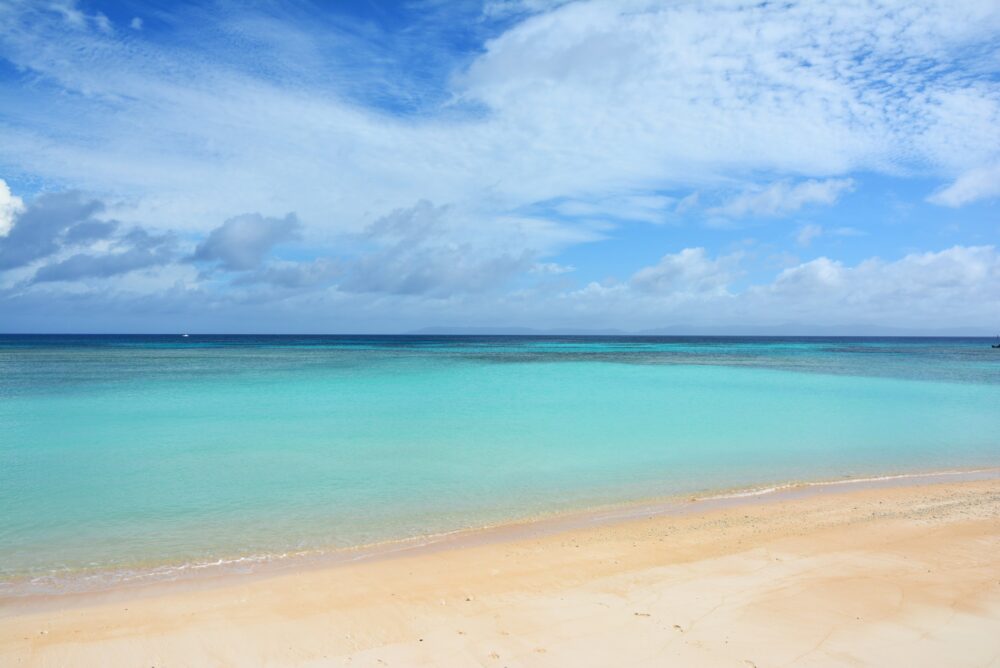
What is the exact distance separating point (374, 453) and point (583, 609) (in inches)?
288

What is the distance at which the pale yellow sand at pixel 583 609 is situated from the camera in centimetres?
457

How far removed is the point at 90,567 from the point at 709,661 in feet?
19.5

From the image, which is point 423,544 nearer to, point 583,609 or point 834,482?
point 583,609

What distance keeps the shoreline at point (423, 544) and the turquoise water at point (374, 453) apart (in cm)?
19

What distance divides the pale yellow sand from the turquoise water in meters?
1.22

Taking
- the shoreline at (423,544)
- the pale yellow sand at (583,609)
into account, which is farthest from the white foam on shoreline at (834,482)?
the pale yellow sand at (583,609)

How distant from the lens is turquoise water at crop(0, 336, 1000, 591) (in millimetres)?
7551

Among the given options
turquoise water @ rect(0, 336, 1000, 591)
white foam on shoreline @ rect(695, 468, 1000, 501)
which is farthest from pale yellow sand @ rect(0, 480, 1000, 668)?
white foam on shoreline @ rect(695, 468, 1000, 501)

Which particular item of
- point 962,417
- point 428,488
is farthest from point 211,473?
point 962,417

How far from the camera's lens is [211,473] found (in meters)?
10.3

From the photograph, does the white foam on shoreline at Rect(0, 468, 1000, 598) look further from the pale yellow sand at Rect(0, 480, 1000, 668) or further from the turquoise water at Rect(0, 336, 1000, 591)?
the pale yellow sand at Rect(0, 480, 1000, 668)

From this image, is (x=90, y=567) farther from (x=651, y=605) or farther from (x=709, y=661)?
(x=709, y=661)

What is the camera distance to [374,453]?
11953 mm

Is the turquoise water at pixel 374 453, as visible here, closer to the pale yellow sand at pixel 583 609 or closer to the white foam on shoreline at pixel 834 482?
the white foam on shoreline at pixel 834 482
